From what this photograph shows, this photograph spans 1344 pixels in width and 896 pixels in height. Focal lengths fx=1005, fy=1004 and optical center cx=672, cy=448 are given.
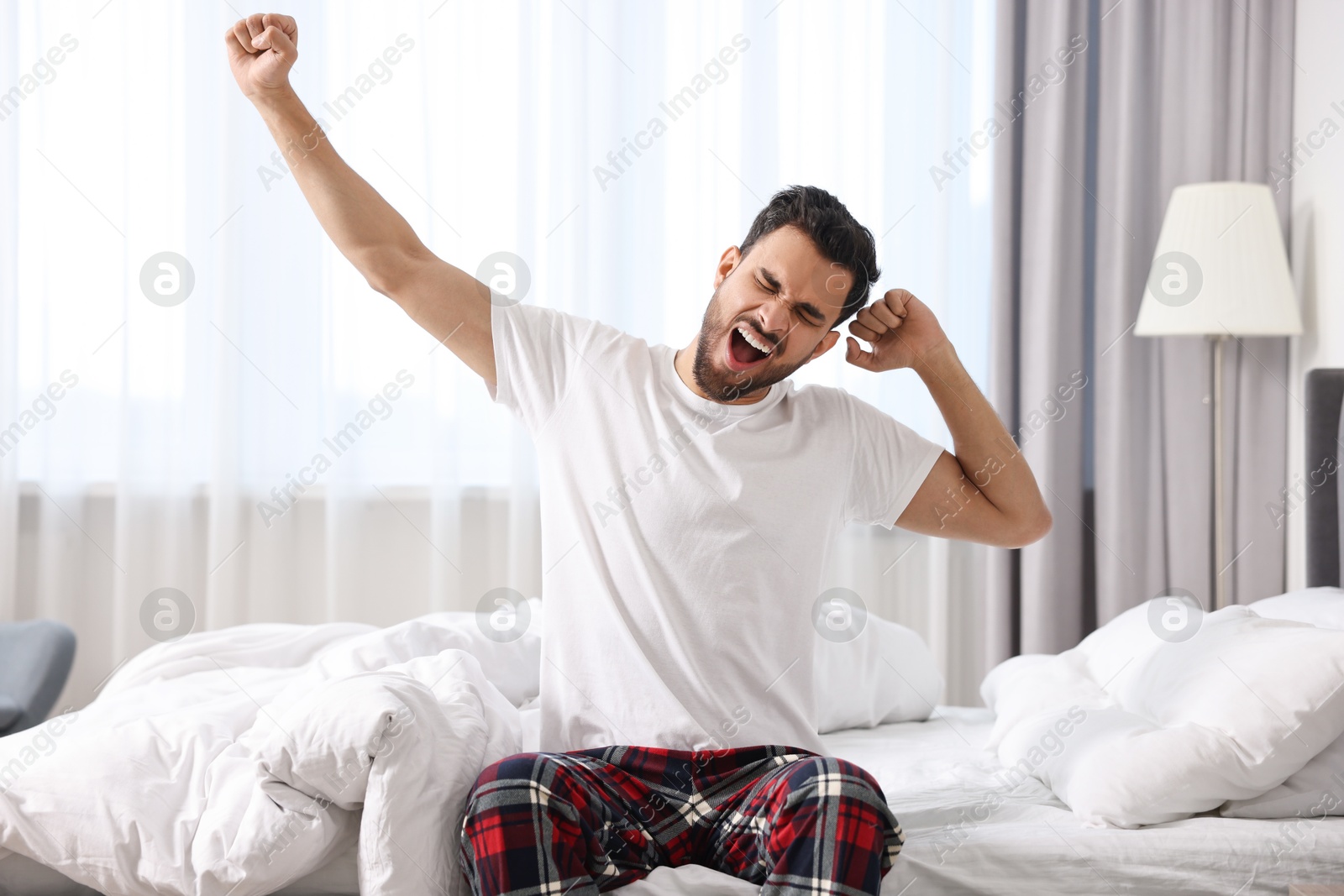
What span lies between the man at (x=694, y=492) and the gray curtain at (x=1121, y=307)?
4.55ft

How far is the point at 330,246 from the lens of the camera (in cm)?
282

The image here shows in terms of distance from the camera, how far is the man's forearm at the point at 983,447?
142cm

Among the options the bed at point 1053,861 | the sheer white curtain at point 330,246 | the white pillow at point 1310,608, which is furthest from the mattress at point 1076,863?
the sheer white curtain at point 330,246

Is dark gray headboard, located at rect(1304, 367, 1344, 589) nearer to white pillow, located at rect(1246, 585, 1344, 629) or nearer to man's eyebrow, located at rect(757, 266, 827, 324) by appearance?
white pillow, located at rect(1246, 585, 1344, 629)

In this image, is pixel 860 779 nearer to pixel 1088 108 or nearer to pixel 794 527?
pixel 794 527

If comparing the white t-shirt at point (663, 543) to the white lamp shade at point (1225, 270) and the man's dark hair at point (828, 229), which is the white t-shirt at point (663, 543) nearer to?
the man's dark hair at point (828, 229)

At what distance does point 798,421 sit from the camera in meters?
1.39

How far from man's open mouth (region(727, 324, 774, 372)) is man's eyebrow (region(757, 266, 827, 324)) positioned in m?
0.07

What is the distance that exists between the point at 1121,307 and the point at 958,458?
1490 millimetres

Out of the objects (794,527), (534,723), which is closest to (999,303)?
(794,527)

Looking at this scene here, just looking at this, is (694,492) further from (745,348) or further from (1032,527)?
(1032,527)

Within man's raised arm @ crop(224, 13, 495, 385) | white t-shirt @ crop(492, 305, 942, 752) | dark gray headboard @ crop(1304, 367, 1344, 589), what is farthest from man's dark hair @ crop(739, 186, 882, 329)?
dark gray headboard @ crop(1304, 367, 1344, 589)

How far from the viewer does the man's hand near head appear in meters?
1.42

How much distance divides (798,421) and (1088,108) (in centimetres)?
189
